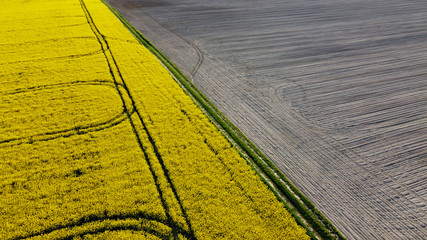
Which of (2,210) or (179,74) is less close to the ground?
(179,74)

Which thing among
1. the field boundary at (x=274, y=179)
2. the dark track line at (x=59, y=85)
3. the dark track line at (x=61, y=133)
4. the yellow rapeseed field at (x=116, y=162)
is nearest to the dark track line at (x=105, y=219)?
the yellow rapeseed field at (x=116, y=162)

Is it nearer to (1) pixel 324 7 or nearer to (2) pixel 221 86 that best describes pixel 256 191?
(2) pixel 221 86

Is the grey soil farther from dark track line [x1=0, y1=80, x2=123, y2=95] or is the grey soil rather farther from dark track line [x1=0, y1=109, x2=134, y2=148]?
dark track line [x1=0, y1=109, x2=134, y2=148]

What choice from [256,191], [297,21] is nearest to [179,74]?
[256,191]

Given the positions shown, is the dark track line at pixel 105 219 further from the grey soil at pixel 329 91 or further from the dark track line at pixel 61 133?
the dark track line at pixel 61 133

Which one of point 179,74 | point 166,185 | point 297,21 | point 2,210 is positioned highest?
point 297,21

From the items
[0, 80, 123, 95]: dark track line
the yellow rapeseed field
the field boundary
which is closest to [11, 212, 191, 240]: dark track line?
the yellow rapeseed field
